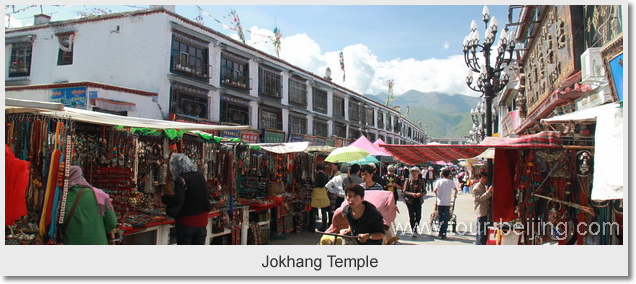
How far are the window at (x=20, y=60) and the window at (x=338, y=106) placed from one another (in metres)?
20.1

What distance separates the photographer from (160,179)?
7238 mm

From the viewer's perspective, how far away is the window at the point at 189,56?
1734 centimetres

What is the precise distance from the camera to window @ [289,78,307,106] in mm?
26203

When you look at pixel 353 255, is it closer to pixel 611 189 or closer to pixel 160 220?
pixel 611 189

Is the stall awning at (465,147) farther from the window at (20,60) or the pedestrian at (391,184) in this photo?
the window at (20,60)

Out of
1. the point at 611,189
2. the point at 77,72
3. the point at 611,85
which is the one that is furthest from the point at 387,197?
the point at 77,72

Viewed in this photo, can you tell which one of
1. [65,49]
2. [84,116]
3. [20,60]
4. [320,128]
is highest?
[65,49]

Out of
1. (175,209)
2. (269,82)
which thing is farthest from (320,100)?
(175,209)

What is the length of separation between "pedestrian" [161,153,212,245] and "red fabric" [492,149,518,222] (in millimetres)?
4064

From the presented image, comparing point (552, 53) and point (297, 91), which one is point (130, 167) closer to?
point (552, 53)

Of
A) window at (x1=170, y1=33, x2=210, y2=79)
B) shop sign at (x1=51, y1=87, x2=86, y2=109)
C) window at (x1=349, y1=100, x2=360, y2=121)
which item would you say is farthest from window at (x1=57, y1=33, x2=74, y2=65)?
window at (x1=349, y1=100, x2=360, y2=121)

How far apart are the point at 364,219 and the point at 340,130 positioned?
29.1 metres

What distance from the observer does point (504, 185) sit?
5824mm

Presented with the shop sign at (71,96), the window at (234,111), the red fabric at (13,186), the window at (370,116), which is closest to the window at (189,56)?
the window at (234,111)
